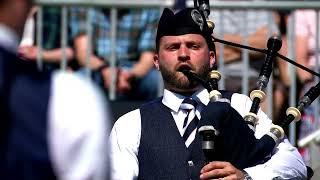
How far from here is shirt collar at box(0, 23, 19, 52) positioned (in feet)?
5.70

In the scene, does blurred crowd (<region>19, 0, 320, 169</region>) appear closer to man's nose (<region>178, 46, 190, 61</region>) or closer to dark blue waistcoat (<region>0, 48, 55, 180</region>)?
man's nose (<region>178, 46, 190, 61</region>)

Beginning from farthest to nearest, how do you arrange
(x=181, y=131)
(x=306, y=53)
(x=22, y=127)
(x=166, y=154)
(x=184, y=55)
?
1. (x=306, y=53)
2. (x=184, y=55)
3. (x=181, y=131)
4. (x=166, y=154)
5. (x=22, y=127)

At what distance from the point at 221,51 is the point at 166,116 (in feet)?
7.73

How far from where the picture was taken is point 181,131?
406 cm

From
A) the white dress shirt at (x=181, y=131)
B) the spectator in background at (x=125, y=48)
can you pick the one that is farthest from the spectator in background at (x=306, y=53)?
the white dress shirt at (x=181, y=131)

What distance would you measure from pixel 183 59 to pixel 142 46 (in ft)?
7.55

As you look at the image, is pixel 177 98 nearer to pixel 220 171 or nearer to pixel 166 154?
pixel 166 154

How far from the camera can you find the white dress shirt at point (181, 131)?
12.7 feet

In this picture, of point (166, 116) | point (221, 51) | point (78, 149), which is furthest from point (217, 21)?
point (78, 149)

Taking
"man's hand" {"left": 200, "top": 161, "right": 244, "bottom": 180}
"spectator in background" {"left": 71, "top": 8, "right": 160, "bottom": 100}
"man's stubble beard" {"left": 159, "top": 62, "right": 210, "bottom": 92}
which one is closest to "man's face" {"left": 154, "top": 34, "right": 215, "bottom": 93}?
"man's stubble beard" {"left": 159, "top": 62, "right": 210, "bottom": 92}

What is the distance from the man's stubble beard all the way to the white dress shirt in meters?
0.03

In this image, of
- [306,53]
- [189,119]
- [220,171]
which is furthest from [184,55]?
[306,53]

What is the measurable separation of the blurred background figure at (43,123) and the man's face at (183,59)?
244 centimetres

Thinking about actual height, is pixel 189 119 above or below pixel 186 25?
below
